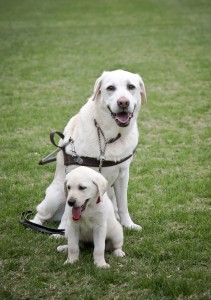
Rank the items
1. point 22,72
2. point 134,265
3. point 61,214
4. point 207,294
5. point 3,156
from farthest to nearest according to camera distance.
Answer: point 22,72, point 3,156, point 61,214, point 134,265, point 207,294

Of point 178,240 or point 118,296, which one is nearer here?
point 118,296

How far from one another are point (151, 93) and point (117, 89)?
19.9 ft

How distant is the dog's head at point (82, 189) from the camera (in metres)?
3.59

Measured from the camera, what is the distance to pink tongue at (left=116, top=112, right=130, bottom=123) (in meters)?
4.19

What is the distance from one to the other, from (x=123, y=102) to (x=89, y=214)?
105cm

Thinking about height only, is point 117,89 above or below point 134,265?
above

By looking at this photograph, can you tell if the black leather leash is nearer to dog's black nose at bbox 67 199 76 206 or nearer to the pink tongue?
dog's black nose at bbox 67 199 76 206

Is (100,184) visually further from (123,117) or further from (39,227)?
(39,227)

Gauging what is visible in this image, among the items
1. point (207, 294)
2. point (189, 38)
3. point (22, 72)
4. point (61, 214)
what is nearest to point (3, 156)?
point (61, 214)

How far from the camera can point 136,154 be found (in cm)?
702

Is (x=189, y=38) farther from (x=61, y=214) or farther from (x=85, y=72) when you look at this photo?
(x=61, y=214)

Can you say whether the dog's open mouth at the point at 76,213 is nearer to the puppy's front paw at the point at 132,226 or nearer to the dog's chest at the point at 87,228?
the dog's chest at the point at 87,228

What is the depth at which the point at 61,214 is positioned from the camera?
4805 millimetres

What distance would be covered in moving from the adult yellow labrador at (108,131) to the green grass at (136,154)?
0.57 meters
